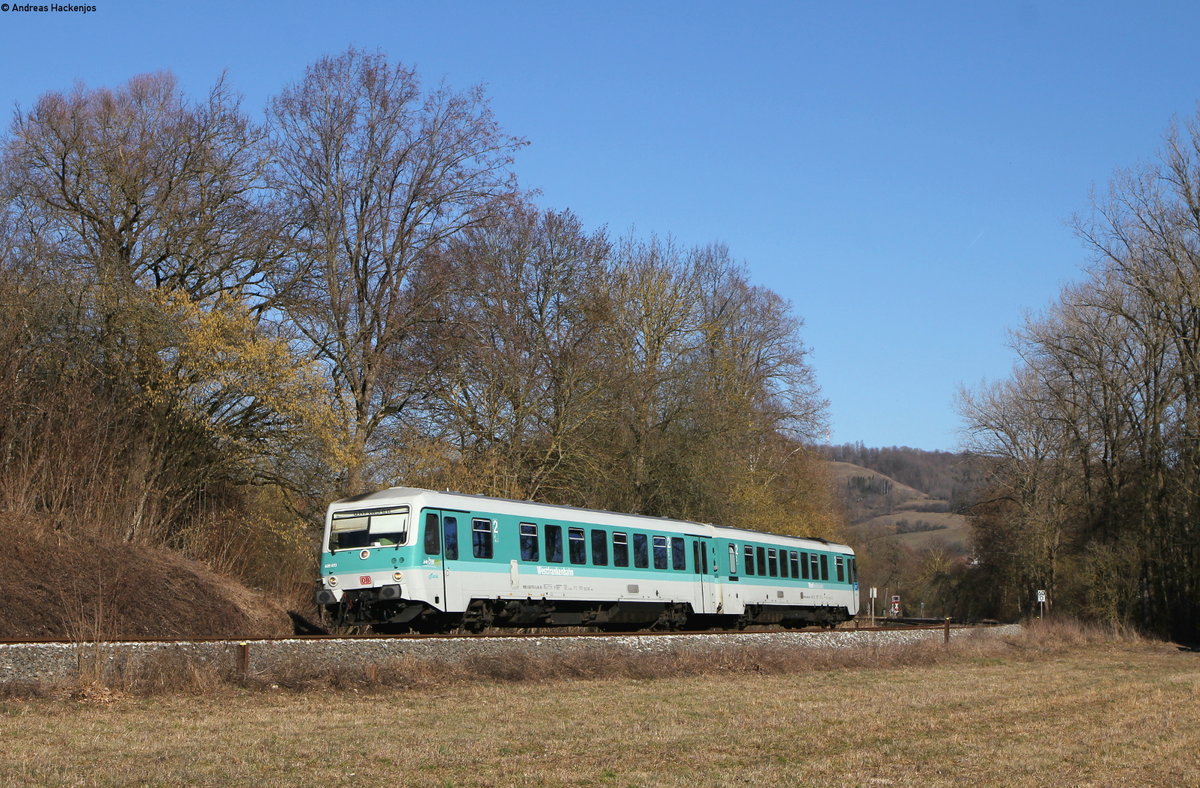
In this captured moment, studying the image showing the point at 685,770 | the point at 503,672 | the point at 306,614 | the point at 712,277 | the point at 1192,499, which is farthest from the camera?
the point at 712,277

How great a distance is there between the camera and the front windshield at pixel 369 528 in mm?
19875

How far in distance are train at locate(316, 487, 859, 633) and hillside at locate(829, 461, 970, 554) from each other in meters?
93.9

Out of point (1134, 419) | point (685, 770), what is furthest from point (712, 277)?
point (685, 770)

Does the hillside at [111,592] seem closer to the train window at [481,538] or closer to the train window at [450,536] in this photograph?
the train window at [450,536]

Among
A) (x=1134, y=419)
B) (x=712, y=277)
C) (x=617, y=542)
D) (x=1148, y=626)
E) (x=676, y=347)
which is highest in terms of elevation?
(x=712, y=277)

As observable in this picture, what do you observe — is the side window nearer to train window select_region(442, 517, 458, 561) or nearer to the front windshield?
train window select_region(442, 517, 458, 561)

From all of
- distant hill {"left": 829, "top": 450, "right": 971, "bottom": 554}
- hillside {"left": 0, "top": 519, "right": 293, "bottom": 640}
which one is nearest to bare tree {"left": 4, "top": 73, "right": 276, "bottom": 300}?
hillside {"left": 0, "top": 519, "right": 293, "bottom": 640}

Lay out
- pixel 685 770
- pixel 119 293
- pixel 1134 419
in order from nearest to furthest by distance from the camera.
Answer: pixel 685 770 → pixel 119 293 → pixel 1134 419

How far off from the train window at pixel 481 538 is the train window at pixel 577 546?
2.34 metres

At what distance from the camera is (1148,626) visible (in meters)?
37.8

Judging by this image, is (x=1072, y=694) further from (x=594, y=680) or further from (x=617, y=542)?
(x=617, y=542)

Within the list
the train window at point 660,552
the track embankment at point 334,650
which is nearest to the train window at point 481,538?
the track embankment at point 334,650

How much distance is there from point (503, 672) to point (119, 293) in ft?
38.9

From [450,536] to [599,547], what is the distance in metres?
4.42
